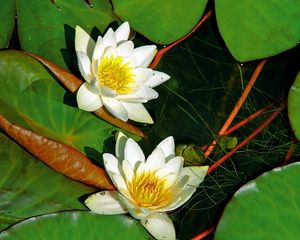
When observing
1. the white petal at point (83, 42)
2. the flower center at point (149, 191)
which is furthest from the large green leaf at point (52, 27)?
the flower center at point (149, 191)

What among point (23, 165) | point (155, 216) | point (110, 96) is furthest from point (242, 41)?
point (23, 165)

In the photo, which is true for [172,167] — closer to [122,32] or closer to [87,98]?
[87,98]

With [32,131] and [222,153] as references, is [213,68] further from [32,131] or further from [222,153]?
[32,131]

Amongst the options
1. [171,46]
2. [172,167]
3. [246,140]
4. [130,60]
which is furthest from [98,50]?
[246,140]

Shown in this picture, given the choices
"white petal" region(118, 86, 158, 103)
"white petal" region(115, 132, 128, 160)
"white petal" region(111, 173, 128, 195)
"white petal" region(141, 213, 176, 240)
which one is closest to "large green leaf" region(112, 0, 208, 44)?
"white petal" region(118, 86, 158, 103)

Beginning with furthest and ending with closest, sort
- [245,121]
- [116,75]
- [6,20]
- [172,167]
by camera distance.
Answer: [245,121]
[6,20]
[116,75]
[172,167]

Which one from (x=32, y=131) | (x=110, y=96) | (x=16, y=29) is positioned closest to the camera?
(x=32, y=131)

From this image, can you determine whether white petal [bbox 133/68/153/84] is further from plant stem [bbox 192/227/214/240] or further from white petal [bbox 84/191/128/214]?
plant stem [bbox 192/227/214/240]
